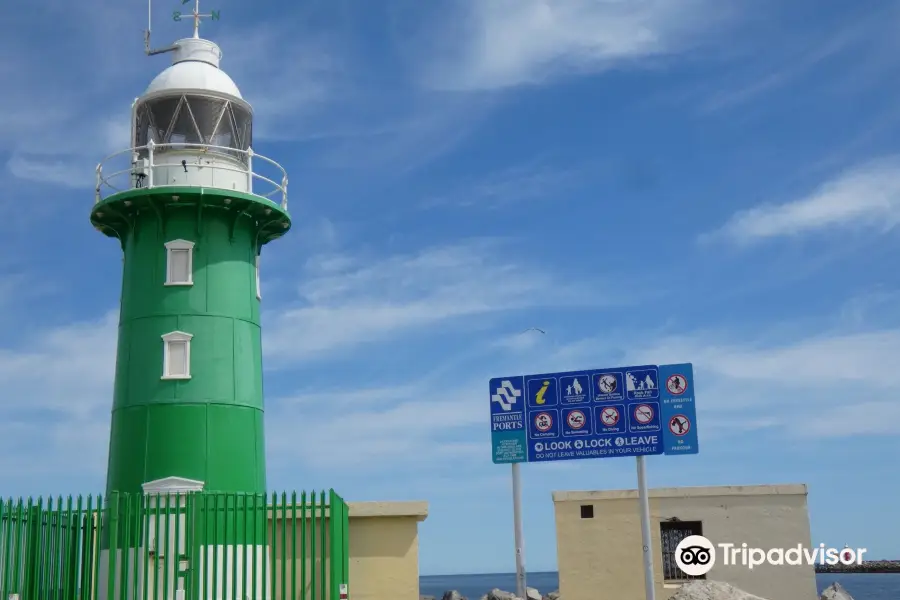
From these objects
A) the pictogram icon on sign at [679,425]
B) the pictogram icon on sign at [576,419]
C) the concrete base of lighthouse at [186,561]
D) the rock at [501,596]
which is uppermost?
the pictogram icon on sign at [576,419]

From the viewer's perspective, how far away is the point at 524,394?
27.3m

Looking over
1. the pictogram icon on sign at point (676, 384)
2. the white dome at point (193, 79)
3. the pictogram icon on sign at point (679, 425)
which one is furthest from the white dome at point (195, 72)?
the pictogram icon on sign at point (679, 425)

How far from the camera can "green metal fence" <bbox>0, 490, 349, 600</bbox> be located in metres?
22.1

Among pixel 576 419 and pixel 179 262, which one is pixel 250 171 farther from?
pixel 576 419

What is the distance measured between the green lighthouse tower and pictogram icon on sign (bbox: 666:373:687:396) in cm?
1019

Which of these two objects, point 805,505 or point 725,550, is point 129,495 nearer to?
point 725,550

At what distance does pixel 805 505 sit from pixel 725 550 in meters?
2.54

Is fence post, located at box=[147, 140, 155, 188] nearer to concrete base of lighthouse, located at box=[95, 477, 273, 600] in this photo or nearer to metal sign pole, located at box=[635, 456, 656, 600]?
concrete base of lighthouse, located at box=[95, 477, 273, 600]

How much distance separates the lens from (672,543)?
98.8 ft

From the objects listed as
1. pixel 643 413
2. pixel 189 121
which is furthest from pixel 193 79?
pixel 643 413

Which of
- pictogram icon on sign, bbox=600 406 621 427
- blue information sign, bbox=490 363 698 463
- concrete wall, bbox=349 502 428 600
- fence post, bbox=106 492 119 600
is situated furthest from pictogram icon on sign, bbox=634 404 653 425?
fence post, bbox=106 492 119 600

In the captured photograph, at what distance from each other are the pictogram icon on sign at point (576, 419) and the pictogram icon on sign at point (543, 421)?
0.45m

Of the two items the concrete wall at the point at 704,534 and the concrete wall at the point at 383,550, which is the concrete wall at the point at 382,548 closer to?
the concrete wall at the point at 383,550

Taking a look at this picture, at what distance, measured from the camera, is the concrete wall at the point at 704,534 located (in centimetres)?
2936
